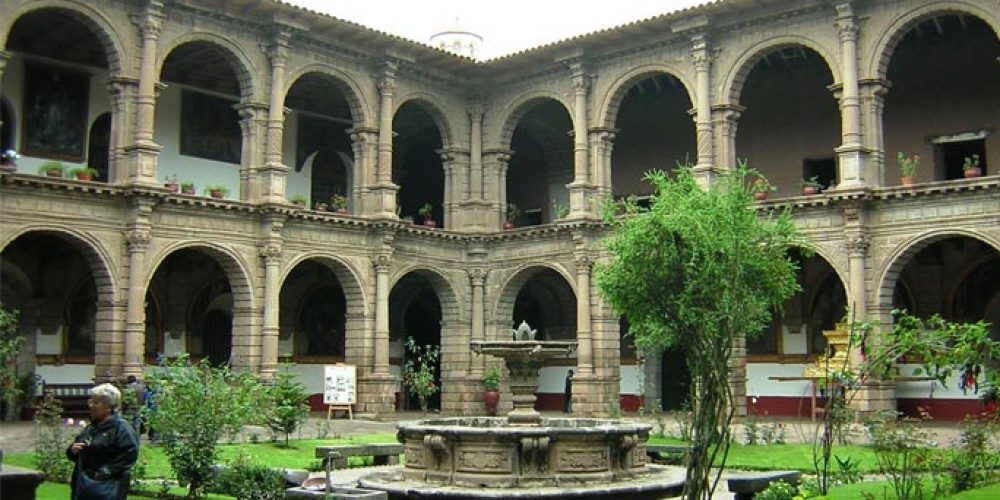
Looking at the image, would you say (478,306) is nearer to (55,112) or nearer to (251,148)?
(251,148)

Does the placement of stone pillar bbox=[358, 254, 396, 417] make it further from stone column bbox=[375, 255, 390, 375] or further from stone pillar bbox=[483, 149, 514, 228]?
stone pillar bbox=[483, 149, 514, 228]

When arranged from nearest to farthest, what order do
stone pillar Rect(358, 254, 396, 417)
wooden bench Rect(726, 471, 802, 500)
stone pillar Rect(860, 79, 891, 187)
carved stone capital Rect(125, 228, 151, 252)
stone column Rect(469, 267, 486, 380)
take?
1. wooden bench Rect(726, 471, 802, 500)
2. carved stone capital Rect(125, 228, 151, 252)
3. stone pillar Rect(860, 79, 891, 187)
4. stone pillar Rect(358, 254, 396, 417)
5. stone column Rect(469, 267, 486, 380)

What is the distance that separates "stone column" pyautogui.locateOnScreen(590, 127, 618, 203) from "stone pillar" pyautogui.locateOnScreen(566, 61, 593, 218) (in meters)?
0.20

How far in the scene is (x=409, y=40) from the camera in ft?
97.9

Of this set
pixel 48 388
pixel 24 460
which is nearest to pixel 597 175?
pixel 48 388

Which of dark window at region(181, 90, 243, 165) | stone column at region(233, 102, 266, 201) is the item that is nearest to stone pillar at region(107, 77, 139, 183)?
stone column at region(233, 102, 266, 201)

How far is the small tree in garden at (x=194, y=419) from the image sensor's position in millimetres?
13055

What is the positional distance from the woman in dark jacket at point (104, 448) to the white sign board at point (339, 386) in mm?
18834

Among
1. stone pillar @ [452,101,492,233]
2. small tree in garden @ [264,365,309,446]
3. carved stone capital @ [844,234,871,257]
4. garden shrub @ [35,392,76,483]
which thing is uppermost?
stone pillar @ [452,101,492,233]

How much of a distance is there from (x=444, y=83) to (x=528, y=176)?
5502mm

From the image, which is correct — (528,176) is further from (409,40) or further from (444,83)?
(409,40)

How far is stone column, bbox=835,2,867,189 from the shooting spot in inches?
969

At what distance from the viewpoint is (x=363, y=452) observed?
658 inches

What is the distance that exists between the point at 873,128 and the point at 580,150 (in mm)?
8166
